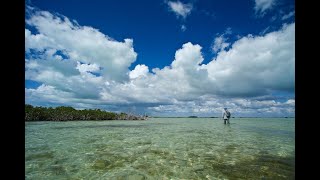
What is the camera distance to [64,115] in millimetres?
51562

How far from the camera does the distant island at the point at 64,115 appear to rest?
47.2 metres

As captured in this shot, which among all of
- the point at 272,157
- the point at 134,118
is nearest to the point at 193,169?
the point at 272,157

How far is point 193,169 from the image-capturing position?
912 cm

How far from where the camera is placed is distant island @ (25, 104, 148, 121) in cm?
4722
